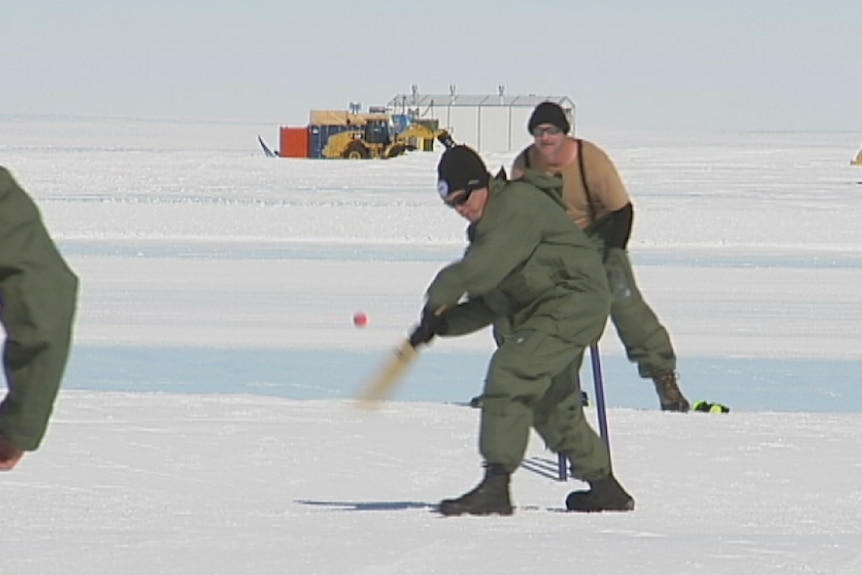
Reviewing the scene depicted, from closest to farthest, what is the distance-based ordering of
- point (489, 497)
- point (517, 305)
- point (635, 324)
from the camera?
1. point (517, 305)
2. point (489, 497)
3. point (635, 324)

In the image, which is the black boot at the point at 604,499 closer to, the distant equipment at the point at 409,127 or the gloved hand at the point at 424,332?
the gloved hand at the point at 424,332

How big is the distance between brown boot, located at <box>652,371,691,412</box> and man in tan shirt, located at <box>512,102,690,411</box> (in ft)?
0.29

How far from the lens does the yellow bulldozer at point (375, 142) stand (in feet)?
164

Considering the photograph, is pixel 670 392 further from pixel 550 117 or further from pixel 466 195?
pixel 466 195

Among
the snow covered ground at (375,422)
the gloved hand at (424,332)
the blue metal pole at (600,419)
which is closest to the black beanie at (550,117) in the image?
the blue metal pole at (600,419)

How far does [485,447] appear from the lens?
5508mm

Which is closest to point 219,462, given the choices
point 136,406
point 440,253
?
point 136,406

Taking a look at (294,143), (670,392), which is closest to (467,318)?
(670,392)

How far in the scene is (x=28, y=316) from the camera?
2.41 metres

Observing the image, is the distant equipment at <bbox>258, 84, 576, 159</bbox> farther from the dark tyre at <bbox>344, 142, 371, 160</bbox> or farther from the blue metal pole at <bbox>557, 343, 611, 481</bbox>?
the blue metal pole at <bbox>557, 343, 611, 481</bbox>

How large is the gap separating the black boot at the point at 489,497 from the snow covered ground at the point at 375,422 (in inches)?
4.4

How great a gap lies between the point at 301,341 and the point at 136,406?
3.26 meters

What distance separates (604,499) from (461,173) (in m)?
1.27

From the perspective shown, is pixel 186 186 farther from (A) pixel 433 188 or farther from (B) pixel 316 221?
(B) pixel 316 221
